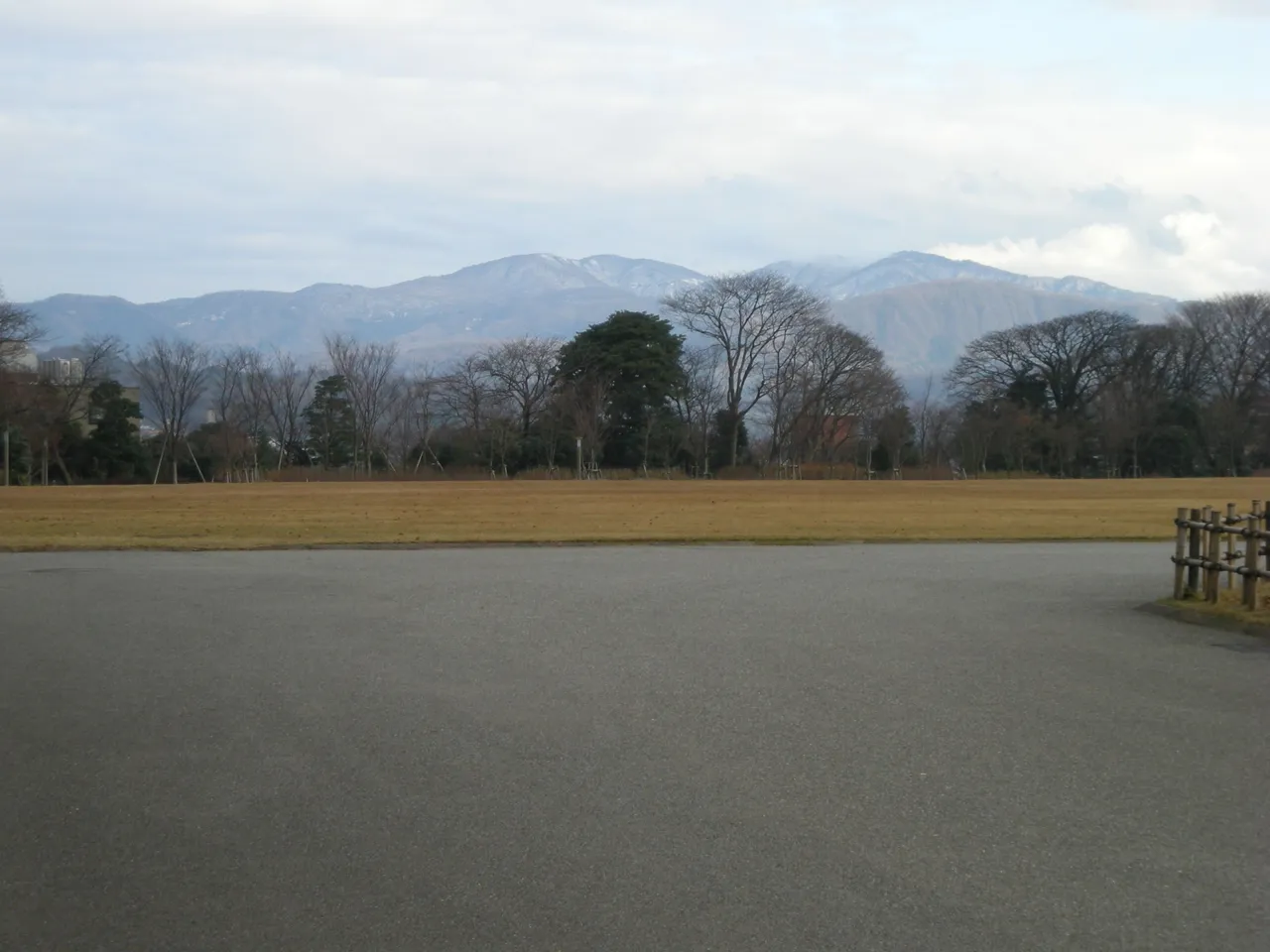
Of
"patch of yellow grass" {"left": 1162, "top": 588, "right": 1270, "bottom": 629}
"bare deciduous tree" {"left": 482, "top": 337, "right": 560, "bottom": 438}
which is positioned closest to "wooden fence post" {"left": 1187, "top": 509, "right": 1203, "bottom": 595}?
"patch of yellow grass" {"left": 1162, "top": 588, "right": 1270, "bottom": 629}

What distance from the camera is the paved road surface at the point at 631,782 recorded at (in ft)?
16.8

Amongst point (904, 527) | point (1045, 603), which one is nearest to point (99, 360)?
point (904, 527)

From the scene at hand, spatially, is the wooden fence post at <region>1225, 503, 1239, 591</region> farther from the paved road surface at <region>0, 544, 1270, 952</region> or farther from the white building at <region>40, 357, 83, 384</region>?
the white building at <region>40, 357, 83, 384</region>

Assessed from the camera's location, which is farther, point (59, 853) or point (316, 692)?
point (316, 692)

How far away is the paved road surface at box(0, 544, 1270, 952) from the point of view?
512cm

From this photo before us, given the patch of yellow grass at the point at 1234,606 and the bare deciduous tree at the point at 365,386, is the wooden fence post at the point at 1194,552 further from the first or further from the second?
the bare deciduous tree at the point at 365,386

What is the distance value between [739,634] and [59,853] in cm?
779

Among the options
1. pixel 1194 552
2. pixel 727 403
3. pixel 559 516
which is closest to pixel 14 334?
pixel 727 403

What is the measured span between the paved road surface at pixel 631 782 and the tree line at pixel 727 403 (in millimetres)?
64345

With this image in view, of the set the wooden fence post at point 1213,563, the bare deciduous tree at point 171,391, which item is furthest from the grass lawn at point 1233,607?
the bare deciduous tree at point 171,391

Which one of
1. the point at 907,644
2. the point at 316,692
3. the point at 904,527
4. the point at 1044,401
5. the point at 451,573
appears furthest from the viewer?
the point at 1044,401

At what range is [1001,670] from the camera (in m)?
10.8

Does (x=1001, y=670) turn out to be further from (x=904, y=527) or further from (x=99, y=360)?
(x=99, y=360)

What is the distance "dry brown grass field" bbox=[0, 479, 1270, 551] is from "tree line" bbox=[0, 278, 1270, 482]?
2678cm
